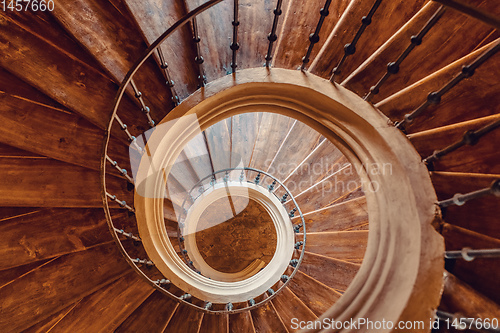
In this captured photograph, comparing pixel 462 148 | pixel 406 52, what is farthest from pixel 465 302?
pixel 406 52

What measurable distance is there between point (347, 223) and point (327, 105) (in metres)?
2.06

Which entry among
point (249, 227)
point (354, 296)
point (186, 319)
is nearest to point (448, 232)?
point (354, 296)

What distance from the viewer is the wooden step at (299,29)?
228 centimetres

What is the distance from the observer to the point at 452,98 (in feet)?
5.24

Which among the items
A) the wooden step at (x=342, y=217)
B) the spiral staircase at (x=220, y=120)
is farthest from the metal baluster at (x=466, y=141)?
the wooden step at (x=342, y=217)

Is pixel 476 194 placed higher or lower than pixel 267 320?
higher

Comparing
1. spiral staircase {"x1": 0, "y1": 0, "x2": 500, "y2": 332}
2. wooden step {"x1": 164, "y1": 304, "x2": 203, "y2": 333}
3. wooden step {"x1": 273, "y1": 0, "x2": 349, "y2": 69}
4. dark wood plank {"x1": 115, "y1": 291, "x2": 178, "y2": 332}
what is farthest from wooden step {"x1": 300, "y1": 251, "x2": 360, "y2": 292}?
wooden step {"x1": 273, "y1": 0, "x2": 349, "y2": 69}

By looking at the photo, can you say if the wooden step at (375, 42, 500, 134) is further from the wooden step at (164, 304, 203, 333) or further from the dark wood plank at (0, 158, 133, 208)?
the wooden step at (164, 304, 203, 333)

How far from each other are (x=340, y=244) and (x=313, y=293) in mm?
818

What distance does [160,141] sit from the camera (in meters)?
2.48

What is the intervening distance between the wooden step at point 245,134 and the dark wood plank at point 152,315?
2816 millimetres

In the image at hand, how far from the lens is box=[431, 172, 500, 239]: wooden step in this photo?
147 centimetres

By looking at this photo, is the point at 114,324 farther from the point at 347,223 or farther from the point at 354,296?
the point at 347,223

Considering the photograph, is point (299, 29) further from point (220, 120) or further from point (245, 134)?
point (245, 134)
